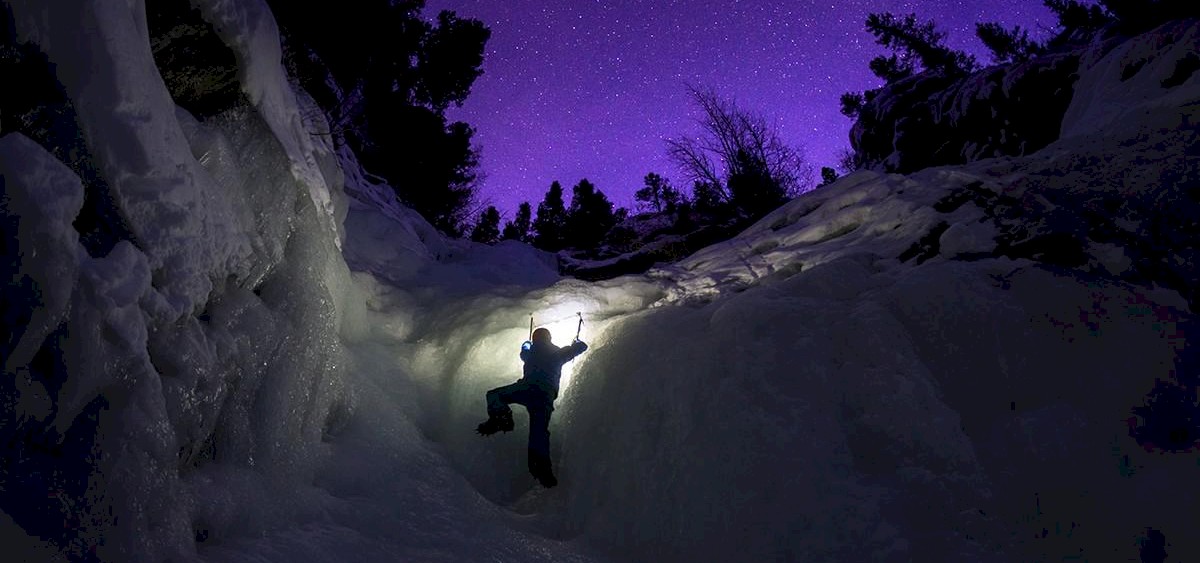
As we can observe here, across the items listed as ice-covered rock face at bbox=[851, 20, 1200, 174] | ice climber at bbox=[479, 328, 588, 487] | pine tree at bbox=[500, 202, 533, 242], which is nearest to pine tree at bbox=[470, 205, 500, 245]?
pine tree at bbox=[500, 202, 533, 242]

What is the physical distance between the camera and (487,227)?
2428cm

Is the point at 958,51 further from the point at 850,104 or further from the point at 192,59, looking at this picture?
the point at 192,59

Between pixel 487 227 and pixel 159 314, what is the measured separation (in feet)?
71.8

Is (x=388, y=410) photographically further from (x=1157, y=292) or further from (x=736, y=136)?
(x=736, y=136)

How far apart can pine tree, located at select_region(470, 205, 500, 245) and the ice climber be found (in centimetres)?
1812

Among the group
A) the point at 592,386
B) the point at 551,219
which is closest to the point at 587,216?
the point at 551,219

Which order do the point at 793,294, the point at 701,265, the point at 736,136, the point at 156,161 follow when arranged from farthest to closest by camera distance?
the point at 736,136 → the point at 701,265 → the point at 793,294 → the point at 156,161

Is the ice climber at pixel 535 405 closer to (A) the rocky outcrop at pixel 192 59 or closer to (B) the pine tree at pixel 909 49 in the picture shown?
(A) the rocky outcrop at pixel 192 59

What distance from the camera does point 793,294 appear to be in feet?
16.7

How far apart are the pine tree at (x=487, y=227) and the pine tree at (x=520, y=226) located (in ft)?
3.72

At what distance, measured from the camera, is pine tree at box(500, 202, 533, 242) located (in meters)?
26.6

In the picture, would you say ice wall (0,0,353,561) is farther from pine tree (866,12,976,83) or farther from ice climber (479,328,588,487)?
pine tree (866,12,976,83)

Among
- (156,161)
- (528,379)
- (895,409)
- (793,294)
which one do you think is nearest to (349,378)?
(528,379)

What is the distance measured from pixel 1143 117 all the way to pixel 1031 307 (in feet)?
10.5
